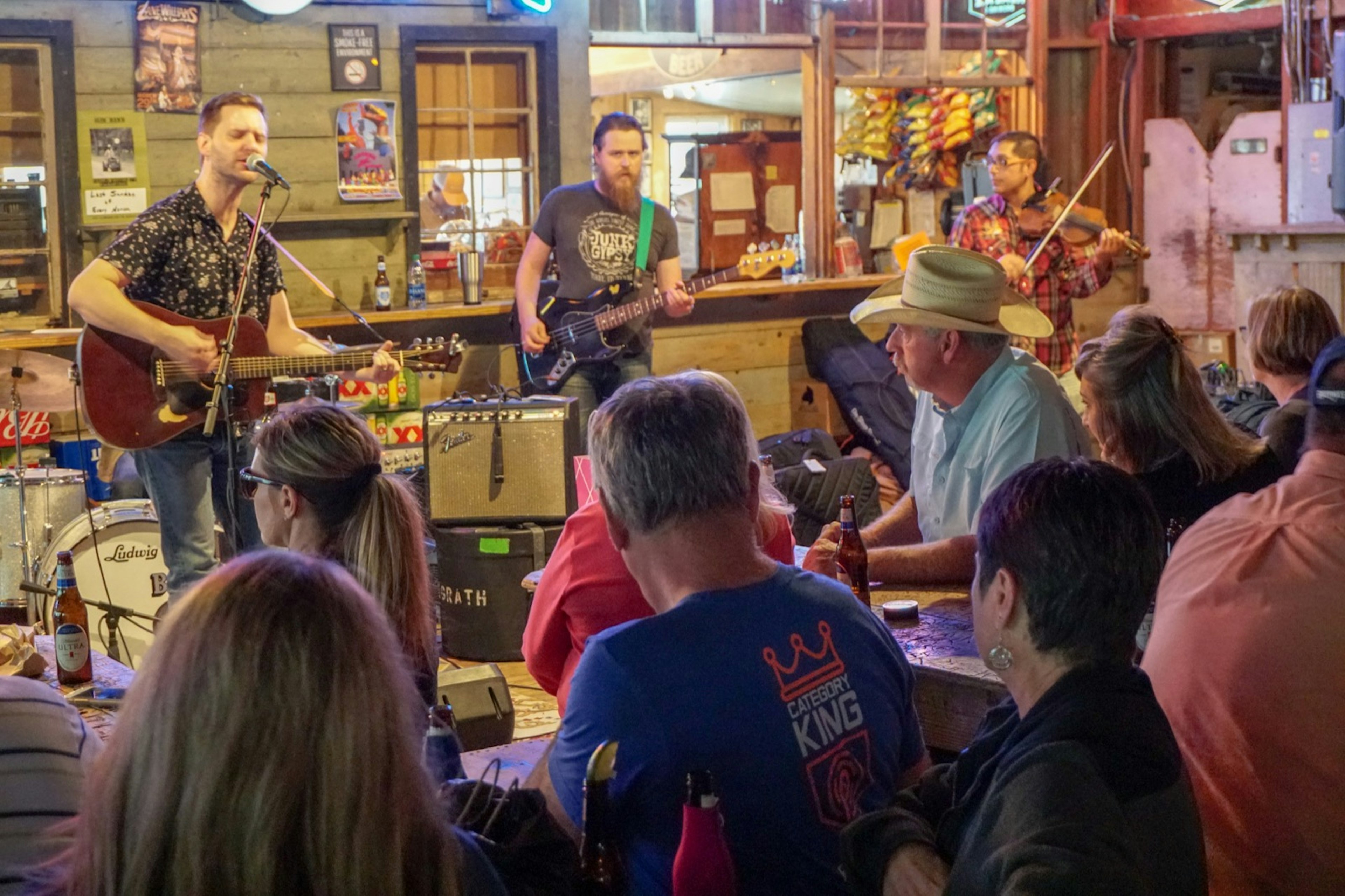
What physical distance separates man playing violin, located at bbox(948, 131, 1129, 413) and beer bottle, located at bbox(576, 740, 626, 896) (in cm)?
505

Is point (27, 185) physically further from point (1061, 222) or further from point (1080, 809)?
point (1080, 809)

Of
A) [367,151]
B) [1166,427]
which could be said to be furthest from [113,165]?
[1166,427]

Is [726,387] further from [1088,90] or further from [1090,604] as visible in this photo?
[1088,90]

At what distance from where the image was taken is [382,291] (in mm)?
7133

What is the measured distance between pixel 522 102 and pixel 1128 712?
6.38 metres

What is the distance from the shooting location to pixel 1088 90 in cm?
978

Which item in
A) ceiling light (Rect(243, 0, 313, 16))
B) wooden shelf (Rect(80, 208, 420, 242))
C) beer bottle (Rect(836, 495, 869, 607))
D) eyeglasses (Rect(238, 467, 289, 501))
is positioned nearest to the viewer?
eyeglasses (Rect(238, 467, 289, 501))

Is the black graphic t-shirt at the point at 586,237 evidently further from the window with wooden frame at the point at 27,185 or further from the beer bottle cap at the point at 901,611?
the beer bottle cap at the point at 901,611

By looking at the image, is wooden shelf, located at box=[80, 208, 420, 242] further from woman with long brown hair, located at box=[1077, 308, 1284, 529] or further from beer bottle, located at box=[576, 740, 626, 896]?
beer bottle, located at box=[576, 740, 626, 896]

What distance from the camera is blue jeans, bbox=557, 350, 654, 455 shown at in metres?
6.59

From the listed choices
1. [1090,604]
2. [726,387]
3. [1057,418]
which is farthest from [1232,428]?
[1090,604]

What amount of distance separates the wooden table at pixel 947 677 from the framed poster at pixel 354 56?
192 inches

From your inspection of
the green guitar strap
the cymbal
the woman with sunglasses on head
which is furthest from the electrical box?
the woman with sunglasses on head

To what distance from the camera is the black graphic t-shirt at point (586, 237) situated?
6641 millimetres
